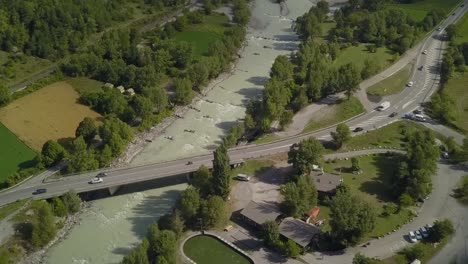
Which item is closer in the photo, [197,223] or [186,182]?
[197,223]

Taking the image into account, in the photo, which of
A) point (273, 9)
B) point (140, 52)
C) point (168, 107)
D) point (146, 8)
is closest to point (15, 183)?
point (168, 107)

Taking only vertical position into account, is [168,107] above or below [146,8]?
below

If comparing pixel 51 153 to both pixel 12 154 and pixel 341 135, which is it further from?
pixel 341 135

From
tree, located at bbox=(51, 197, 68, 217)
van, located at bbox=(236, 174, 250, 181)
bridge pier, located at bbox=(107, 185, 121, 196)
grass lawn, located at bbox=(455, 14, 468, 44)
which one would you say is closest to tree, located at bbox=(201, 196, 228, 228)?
van, located at bbox=(236, 174, 250, 181)

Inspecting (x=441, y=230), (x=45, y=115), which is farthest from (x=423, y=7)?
Result: (x=45, y=115)

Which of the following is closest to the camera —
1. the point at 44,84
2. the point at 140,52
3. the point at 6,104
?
the point at 6,104

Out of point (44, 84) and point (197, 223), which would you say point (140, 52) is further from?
point (197, 223)

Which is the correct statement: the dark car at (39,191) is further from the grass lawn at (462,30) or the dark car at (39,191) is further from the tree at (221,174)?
the grass lawn at (462,30)
